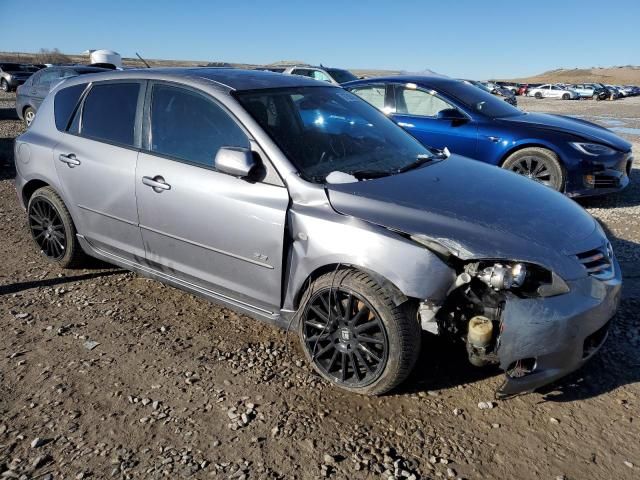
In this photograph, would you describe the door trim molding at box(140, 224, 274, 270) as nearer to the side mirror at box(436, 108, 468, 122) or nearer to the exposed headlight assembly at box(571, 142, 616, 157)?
the side mirror at box(436, 108, 468, 122)

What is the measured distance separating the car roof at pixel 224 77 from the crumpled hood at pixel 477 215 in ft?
3.67

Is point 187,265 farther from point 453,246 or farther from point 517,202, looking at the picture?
point 517,202

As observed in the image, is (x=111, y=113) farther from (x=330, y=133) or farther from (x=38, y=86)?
(x=38, y=86)

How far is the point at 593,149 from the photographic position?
21.0 feet

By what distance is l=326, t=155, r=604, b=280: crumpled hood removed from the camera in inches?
105

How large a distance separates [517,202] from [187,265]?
214cm

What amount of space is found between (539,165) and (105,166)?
5.05 m

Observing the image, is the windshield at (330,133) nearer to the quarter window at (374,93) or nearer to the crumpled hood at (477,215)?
the crumpled hood at (477,215)

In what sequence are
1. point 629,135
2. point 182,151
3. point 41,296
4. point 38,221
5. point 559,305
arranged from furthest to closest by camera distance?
point 629,135, point 38,221, point 41,296, point 182,151, point 559,305

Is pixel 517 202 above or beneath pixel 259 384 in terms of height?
above

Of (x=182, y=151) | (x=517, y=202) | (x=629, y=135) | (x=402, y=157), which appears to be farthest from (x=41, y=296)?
(x=629, y=135)

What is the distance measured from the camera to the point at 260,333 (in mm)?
3664

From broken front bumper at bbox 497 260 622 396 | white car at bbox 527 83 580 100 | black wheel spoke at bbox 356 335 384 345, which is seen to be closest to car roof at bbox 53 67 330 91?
black wheel spoke at bbox 356 335 384 345

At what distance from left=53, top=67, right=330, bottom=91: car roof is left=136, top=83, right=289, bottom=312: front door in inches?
5.0
